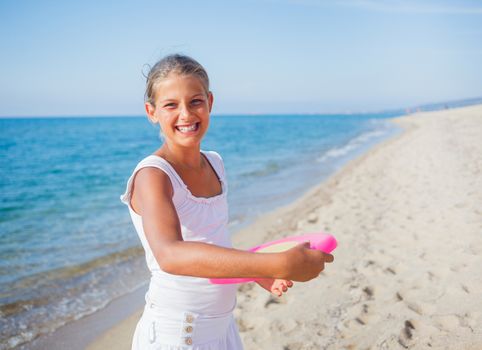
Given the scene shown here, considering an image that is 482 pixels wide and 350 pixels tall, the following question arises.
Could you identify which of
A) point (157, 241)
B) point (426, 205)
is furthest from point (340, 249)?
point (157, 241)

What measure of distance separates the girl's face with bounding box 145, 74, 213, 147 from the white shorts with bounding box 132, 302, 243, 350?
694mm

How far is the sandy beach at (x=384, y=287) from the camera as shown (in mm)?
3070

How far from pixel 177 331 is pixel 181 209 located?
477mm

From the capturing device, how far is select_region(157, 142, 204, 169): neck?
5.38 feet

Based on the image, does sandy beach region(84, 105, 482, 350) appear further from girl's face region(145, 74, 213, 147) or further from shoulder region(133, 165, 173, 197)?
shoulder region(133, 165, 173, 197)

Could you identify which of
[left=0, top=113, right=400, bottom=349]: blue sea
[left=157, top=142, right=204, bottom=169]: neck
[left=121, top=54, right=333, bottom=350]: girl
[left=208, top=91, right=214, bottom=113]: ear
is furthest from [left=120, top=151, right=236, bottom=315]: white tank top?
[left=0, top=113, right=400, bottom=349]: blue sea

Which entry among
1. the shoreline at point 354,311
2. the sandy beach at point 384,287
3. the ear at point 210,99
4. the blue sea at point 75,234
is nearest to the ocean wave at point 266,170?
the blue sea at point 75,234

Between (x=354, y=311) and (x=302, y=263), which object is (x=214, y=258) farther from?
(x=354, y=311)

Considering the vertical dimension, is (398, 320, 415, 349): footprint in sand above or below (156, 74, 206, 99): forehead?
below

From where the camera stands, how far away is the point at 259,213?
852 cm

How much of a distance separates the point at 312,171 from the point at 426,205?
8.08 meters

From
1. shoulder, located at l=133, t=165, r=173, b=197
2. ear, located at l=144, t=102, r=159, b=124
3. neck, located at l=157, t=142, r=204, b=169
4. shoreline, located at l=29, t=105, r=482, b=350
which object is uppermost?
ear, located at l=144, t=102, r=159, b=124

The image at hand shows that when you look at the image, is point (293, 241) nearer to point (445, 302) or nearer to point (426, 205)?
point (445, 302)

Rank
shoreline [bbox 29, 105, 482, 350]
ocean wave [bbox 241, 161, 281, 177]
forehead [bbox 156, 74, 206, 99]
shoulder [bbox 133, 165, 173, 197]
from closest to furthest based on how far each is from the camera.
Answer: shoulder [bbox 133, 165, 173, 197] < forehead [bbox 156, 74, 206, 99] < shoreline [bbox 29, 105, 482, 350] < ocean wave [bbox 241, 161, 281, 177]
